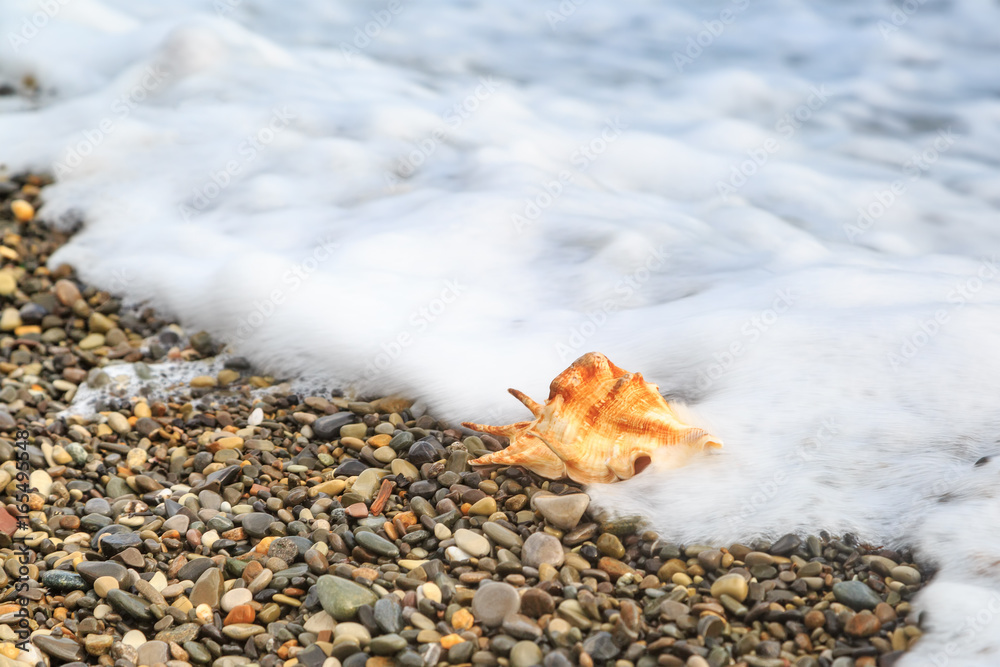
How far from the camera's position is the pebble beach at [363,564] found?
7.30 feet

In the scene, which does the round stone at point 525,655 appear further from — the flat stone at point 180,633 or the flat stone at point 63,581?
the flat stone at point 63,581

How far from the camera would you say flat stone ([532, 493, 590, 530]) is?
2.64 meters

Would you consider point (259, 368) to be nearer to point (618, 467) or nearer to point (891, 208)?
point (618, 467)

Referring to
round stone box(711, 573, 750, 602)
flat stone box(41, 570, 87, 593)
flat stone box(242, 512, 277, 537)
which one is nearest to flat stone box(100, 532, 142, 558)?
flat stone box(41, 570, 87, 593)

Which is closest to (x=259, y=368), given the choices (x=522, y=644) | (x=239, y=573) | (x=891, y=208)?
(x=239, y=573)

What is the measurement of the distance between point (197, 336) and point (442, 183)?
83.8 inches

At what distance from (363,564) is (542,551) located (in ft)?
1.99

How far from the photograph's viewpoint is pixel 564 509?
8.71 ft

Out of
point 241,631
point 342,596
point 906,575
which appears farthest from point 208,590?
point 906,575

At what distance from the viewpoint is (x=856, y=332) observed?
3.46 m

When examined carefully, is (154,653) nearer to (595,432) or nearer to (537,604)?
(537,604)

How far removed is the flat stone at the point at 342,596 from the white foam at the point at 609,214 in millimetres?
919

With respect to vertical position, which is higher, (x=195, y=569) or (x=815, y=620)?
(x=815, y=620)

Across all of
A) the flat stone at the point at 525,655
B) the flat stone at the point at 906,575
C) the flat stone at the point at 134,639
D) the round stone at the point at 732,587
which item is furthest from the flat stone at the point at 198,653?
the flat stone at the point at 906,575
